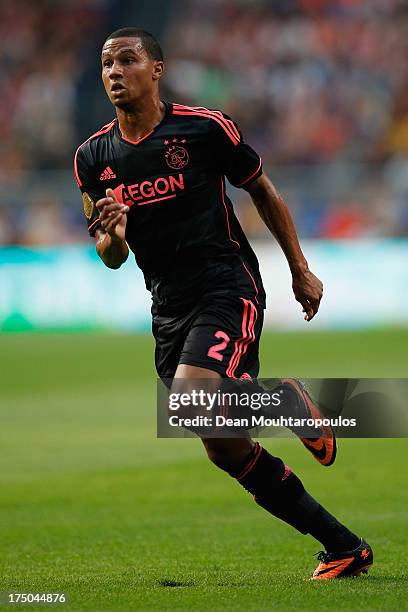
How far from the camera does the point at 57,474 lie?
28.1 feet

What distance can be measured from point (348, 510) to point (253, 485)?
83.5 inches

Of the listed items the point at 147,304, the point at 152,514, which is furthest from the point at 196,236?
the point at 147,304

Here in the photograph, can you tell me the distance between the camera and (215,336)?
5043mm

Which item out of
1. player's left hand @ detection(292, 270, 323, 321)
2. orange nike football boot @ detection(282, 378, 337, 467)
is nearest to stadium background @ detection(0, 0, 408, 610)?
orange nike football boot @ detection(282, 378, 337, 467)

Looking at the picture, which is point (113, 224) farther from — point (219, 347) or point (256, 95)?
point (256, 95)

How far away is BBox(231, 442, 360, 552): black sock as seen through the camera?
5.04m

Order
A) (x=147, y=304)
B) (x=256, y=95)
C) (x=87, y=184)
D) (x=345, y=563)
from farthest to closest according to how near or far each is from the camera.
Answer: (x=256, y=95) < (x=147, y=304) < (x=87, y=184) < (x=345, y=563)

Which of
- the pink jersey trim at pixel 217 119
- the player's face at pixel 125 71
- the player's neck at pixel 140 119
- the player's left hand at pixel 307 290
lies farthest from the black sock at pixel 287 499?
the player's face at pixel 125 71

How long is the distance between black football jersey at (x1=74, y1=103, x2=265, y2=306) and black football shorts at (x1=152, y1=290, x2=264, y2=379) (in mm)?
83

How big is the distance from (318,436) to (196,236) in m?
1.06

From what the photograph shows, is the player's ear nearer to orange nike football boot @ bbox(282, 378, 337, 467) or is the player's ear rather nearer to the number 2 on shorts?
the number 2 on shorts

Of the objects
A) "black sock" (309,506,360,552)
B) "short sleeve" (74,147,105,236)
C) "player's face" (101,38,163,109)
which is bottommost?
"black sock" (309,506,360,552)

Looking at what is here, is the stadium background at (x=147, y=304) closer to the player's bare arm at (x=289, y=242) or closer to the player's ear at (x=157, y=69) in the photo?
the player's bare arm at (x=289, y=242)

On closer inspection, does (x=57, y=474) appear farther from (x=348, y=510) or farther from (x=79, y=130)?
(x=79, y=130)
